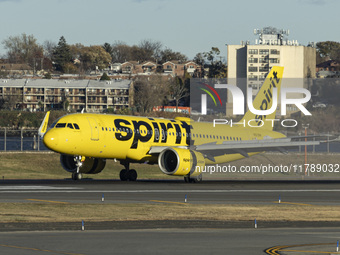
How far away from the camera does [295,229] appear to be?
29.8 m

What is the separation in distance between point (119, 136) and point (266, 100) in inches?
766

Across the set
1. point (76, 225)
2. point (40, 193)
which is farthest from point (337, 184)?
point (76, 225)

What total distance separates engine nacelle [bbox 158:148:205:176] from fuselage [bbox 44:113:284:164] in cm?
Result: 159

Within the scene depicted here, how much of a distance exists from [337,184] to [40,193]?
22.7 meters

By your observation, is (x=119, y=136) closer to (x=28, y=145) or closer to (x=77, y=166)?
(x=77, y=166)

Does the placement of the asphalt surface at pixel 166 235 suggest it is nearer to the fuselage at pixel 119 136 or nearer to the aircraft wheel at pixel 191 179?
the fuselage at pixel 119 136

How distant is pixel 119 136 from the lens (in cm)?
5306

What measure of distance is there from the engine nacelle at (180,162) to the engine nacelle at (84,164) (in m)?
5.18

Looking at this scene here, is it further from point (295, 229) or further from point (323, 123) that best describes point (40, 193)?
point (323, 123)

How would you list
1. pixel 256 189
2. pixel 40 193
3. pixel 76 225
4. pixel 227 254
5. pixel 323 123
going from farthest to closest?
pixel 323 123 < pixel 256 189 < pixel 40 193 < pixel 76 225 < pixel 227 254

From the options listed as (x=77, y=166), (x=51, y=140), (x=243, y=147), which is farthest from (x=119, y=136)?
(x=243, y=147)

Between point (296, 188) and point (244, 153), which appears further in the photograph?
point (244, 153)

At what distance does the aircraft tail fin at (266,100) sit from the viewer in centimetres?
6725

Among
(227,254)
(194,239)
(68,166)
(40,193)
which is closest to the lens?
(227,254)
